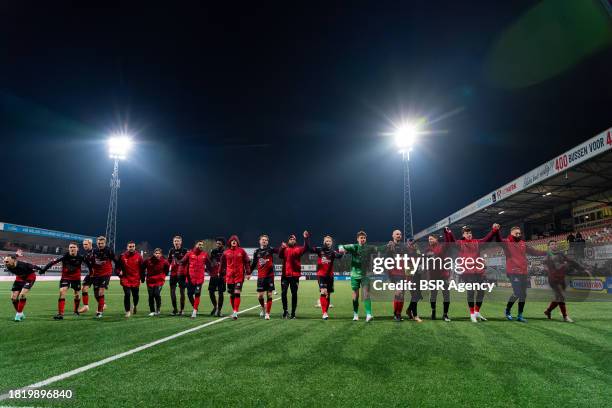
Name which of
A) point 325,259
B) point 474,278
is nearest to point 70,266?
point 325,259

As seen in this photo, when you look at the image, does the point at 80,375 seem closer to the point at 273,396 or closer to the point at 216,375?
the point at 216,375

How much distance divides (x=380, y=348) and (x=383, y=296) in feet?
22.4

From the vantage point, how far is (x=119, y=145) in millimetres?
37938

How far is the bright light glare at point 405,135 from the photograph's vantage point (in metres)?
37.8

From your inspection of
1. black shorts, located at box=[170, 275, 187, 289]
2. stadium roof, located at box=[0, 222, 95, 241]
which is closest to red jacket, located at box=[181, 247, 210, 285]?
black shorts, located at box=[170, 275, 187, 289]

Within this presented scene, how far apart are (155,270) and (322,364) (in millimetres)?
7723

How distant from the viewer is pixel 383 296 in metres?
12.2

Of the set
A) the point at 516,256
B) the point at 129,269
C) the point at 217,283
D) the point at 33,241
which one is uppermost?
the point at 33,241

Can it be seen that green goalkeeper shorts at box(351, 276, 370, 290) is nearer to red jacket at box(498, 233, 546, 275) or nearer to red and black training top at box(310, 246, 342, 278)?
red and black training top at box(310, 246, 342, 278)

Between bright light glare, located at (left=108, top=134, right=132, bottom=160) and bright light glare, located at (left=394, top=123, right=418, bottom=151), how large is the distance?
3062 cm

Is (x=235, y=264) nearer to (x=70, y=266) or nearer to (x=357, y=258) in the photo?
(x=357, y=258)

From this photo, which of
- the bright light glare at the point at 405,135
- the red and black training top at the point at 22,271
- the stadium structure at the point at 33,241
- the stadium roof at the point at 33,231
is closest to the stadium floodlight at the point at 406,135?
the bright light glare at the point at 405,135

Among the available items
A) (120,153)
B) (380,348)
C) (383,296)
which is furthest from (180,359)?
(120,153)

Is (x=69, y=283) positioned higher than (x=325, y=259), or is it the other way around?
(x=325, y=259)
